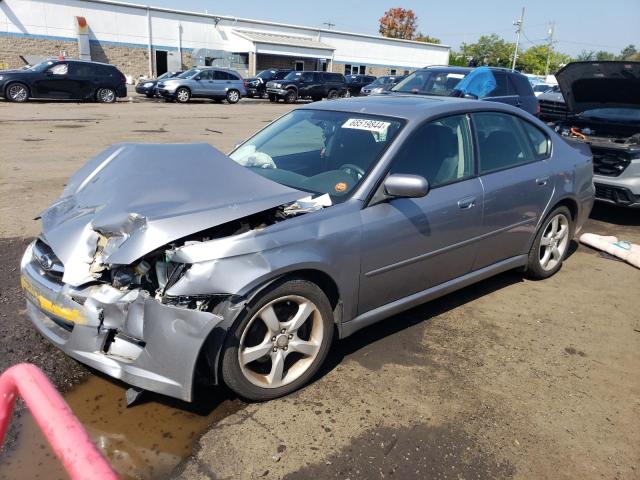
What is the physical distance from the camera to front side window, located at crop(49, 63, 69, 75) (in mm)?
19972

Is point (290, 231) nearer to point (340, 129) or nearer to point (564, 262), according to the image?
point (340, 129)

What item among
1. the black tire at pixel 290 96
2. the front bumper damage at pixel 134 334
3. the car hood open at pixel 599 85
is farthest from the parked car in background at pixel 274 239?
the black tire at pixel 290 96

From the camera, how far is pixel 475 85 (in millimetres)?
9719

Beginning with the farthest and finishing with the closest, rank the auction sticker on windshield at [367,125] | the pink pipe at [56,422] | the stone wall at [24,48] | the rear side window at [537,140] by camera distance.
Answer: the stone wall at [24,48] < the rear side window at [537,140] < the auction sticker on windshield at [367,125] < the pink pipe at [56,422]

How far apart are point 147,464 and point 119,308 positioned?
0.76 m

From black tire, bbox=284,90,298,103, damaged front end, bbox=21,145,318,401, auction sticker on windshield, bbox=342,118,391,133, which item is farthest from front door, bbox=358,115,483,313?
black tire, bbox=284,90,298,103

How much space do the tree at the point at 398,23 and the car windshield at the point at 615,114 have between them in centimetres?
8063

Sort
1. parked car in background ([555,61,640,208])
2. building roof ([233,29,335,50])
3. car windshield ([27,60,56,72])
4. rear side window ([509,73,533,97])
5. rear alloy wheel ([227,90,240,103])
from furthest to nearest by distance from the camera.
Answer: building roof ([233,29,335,50]) → rear alloy wheel ([227,90,240,103]) → car windshield ([27,60,56,72]) → rear side window ([509,73,533,97]) → parked car in background ([555,61,640,208])

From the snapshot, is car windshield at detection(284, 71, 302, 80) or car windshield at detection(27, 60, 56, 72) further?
car windshield at detection(284, 71, 302, 80)

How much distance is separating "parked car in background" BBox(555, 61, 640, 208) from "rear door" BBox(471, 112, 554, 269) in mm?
1751

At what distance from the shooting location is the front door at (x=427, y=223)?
328 centimetres

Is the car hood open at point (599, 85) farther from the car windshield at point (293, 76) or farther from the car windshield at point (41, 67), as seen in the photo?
the car windshield at point (293, 76)

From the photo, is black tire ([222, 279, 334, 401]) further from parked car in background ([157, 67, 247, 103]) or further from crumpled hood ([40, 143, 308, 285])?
parked car in background ([157, 67, 247, 103])

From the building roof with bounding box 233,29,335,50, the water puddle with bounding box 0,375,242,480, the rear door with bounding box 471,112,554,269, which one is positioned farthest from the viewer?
the building roof with bounding box 233,29,335,50
